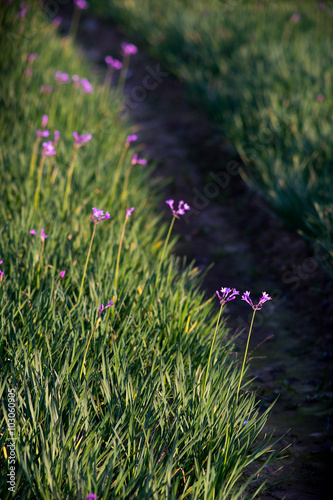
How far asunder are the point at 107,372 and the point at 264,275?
1778 millimetres

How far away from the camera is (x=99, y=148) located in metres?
3.59

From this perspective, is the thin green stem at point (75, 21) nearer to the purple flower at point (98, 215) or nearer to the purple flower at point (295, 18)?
the purple flower at point (295, 18)

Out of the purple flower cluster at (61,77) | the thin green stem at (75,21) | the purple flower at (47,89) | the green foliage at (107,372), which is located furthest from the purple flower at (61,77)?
the thin green stem at (75,21)

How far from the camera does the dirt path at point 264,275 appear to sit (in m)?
1.97

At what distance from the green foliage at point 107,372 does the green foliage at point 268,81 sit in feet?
3.60

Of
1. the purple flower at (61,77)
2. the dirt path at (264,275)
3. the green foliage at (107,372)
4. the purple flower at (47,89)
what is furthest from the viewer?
the purple flower at (47,89)

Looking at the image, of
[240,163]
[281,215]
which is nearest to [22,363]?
[281,215]

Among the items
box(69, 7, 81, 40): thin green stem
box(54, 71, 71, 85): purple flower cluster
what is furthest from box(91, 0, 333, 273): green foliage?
box(54, 71, 71, 85): purple flower cluster

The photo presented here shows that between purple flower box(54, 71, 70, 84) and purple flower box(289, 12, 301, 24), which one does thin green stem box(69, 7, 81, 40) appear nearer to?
purple flower box(289, 12, 301, 24)

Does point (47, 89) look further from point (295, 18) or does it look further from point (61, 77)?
point (295, 18)

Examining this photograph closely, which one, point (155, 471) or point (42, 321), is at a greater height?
point (42, 321)

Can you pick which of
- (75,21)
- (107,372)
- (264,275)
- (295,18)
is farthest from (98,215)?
(75,21)

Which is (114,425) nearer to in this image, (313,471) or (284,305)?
(313,471)

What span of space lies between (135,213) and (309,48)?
383 cm
